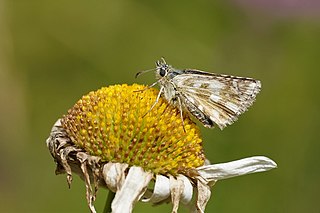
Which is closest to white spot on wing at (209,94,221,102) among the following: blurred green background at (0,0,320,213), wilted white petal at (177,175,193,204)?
wilted white petal at (177,175,193,204)

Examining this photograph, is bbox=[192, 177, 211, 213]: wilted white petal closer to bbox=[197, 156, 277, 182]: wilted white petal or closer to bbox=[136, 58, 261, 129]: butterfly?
bbox=[197, 156, 277, 182]: wilted white petal

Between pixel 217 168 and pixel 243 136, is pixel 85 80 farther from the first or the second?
pixel 217 168

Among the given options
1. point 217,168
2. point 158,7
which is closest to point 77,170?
point 217,168

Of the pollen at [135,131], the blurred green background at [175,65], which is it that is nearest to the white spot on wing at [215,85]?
the pollen at [135,131]

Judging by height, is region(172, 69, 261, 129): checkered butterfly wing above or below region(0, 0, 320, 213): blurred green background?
below

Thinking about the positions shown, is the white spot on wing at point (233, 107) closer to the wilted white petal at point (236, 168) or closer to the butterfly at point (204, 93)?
the butterfly at point (204, 93)

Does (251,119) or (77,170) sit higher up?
(251,119)
